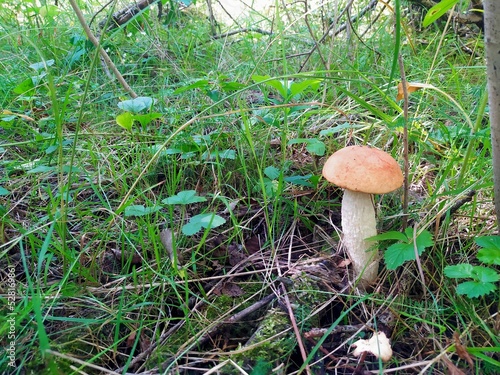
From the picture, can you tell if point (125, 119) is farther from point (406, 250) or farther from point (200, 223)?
point (406, 250)

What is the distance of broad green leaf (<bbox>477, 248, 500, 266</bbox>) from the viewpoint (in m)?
1.10

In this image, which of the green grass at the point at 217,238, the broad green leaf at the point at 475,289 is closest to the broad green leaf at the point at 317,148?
the green grass at the point at 217,238

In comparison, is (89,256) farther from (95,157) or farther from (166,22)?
(166,22)

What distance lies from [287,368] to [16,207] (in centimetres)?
131

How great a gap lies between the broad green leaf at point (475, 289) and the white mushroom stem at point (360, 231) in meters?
0.32

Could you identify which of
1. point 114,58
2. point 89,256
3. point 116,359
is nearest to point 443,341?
point 116,359

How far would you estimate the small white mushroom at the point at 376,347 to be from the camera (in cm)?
106

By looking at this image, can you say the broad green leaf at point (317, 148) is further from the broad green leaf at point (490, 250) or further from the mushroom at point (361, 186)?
the broad green leaf at point (490, 250)

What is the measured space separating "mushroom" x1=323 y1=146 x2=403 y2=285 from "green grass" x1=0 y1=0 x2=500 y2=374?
3.5 inches

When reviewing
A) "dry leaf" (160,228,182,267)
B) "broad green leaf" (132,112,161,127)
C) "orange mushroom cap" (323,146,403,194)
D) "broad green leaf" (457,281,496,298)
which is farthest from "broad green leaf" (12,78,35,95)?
"broad green leaf" (457,281,496,298)

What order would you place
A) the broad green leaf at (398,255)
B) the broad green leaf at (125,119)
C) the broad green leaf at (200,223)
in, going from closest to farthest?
the broad green leaf at (398,255) < the broad green leaf at (200,223) < the broad green leaf at (125,119)

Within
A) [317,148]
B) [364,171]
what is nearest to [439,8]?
[364,171]

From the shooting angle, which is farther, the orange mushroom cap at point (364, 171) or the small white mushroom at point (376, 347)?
the orange mushroom cap at point (364, 171)

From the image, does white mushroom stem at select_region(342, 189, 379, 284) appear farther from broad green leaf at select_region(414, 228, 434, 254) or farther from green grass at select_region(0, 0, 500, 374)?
broad green leaf at select_region(414, 228, 434, 254)
